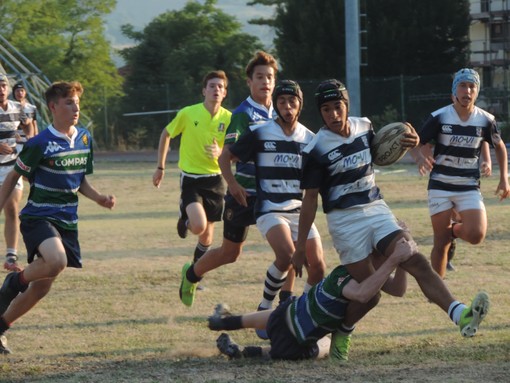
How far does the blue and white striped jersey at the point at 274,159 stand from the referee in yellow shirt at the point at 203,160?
90.3 inches

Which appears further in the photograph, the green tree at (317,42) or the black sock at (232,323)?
the green tree at (317,42)

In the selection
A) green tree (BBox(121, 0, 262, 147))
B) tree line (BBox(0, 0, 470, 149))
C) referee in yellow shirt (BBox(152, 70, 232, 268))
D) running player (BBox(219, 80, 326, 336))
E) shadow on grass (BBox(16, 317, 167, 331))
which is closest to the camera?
running player (BBox(219, 80, 326, 336))

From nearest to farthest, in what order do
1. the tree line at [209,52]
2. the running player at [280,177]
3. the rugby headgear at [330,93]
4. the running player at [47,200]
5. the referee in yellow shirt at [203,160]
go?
the rugby headgear at [330,93]
the running player at [47,200]
the running player at [280,177]
the referee in yellow shirt at [203,160]
the tree line at [209,52]

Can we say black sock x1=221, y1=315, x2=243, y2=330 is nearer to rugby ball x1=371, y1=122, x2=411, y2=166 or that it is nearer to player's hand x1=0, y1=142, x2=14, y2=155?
rugby ball x1=371, y1=122, x2=411, y2=166

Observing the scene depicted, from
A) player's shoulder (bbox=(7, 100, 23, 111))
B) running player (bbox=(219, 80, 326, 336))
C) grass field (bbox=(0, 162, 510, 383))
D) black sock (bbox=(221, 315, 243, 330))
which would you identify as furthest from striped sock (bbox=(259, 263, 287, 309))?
player's shoulder (bbox=(7, 100, 23, 111))

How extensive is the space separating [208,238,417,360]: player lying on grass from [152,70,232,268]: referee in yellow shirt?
3.43 meters

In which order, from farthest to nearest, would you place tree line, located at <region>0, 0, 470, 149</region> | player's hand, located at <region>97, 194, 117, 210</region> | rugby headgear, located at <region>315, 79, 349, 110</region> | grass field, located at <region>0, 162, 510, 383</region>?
1. tree line, located at <region>0, 0, 470, 149</region>
2. player's hand, located at <region>97, 194, 117, 210</region>
3. rugby headgear, located at <region>315, 79, 349, 110</region>
4. grass field, located at <region>0, 162, 510, 383</region>

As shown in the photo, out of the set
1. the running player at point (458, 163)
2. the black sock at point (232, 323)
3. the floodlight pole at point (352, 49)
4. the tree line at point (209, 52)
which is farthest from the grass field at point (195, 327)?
the tree line at point (209, 52)

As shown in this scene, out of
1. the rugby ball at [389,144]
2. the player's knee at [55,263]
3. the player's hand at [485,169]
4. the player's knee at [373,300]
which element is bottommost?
the player's knee at [373,300]

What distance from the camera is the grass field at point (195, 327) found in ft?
23.2

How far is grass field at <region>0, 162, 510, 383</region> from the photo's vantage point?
279 inches

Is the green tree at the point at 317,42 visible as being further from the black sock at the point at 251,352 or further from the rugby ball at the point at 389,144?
the black sock at the point at 251,352

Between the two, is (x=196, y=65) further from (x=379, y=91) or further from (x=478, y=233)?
(x=478, y=233)

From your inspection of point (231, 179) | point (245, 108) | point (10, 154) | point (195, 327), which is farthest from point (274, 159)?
point (10, 154)
